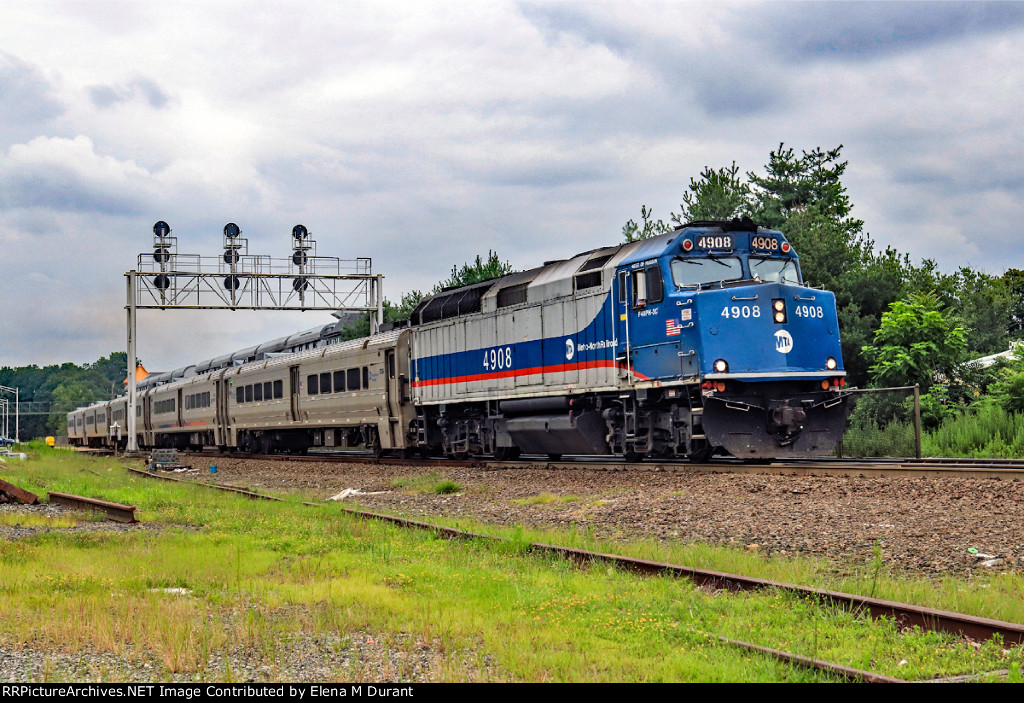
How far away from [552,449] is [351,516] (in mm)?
7154

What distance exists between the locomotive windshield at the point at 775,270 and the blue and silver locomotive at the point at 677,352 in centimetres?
3

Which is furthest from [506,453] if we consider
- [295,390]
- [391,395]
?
[295,390]

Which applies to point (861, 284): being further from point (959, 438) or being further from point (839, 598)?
point (839, 598)

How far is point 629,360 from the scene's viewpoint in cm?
1752

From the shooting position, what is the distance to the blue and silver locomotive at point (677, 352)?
1598 cm

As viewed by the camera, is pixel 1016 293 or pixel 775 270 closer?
pixel 775 270

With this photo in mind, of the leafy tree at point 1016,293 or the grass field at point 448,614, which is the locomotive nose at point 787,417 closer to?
the grass field at point 448,614

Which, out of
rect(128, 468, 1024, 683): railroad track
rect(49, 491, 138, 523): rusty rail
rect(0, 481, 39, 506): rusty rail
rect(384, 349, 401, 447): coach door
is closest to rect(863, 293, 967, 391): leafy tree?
rect(384, 349, 401, 447): coach door

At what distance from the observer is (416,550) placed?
10391 mm

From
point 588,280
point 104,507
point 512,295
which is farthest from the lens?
point 512,295

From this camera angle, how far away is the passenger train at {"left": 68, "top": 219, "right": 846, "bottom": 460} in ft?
52.6

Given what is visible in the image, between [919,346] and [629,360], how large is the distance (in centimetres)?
1023

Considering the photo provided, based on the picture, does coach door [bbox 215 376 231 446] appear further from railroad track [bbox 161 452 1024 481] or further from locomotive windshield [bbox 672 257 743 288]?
locomotive windshield [bbox 672 257 743 288]
